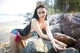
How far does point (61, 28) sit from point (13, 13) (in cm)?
53

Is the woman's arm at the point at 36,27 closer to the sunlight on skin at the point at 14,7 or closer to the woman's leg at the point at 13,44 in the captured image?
the sunlight on skin at the point at 14,7

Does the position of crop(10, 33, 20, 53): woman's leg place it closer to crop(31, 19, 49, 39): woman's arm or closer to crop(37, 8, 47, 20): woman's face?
crop(31, 19, 49, 39): woman's arm

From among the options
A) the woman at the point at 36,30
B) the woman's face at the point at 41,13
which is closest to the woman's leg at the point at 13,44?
the woman at the point at 36,30

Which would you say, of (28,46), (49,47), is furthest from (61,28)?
(28,46)

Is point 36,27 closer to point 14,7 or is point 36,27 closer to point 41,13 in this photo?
point 41,13

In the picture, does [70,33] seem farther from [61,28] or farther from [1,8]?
[1,8]

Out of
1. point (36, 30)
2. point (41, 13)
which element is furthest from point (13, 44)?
point (41, 13)

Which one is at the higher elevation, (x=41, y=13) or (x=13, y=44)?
A: (x=41, y=13)

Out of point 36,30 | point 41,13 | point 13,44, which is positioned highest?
point 41,13

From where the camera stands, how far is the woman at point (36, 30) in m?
2.22

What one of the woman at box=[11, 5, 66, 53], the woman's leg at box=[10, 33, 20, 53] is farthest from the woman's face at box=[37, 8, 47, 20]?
the woman's leg at box=[10, 33, 20, 53]

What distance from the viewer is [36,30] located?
7.33 ft

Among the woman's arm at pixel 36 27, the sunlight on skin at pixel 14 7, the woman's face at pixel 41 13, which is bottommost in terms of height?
the woman's arm at pixel 36 27

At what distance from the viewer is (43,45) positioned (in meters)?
2.25
